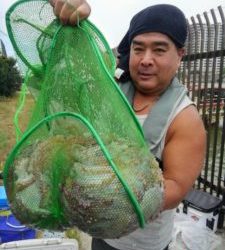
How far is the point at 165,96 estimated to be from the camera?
1.96 meters

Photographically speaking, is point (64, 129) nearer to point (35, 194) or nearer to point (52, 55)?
point (35, 194)

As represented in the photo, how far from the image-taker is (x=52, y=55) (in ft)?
5.63

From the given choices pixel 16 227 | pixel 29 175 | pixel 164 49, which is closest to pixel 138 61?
pixel 164 49

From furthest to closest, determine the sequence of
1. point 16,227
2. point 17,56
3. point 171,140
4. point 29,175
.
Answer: point 16,227 < point 17,56 < point 171,140 < point 29,175

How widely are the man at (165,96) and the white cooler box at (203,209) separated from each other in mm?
2883

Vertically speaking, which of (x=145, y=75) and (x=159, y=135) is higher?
(x=145, y=75)

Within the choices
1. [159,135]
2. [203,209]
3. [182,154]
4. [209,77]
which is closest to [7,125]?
[209,77]

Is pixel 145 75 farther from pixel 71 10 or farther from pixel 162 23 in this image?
pixel 71 10

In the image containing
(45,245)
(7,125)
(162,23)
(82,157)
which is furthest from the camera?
(7,125)

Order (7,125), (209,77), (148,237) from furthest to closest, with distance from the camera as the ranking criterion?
(7,125) → (209,77) → (148,237)

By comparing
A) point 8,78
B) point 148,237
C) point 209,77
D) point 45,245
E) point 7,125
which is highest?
point 209,77

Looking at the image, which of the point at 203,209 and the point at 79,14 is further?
the point at 203,209

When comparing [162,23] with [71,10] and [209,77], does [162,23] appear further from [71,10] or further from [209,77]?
[209,77]

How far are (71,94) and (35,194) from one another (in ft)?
1.39
